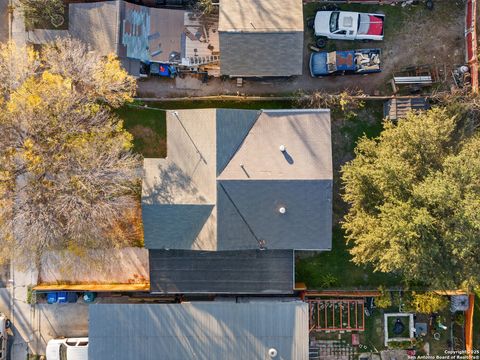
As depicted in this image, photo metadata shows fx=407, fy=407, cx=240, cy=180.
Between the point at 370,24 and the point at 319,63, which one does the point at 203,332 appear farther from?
the point at 370,24

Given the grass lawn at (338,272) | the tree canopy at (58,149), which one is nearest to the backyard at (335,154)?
the grass lawn at (338,272)

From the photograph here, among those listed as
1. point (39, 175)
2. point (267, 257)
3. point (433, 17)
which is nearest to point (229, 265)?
point (267, 257)

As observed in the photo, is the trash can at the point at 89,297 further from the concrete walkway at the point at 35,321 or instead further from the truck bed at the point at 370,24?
the truck bed at the point at 370,24

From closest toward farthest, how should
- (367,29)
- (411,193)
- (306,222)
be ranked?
(411,193) → (306,222) → (367,29)

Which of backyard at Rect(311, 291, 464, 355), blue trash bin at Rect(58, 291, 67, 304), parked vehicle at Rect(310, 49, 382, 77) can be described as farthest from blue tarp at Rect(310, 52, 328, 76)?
blue trash bin at Rect(58, 291, 67, 304)

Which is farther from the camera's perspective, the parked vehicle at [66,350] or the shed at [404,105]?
the parked vehicle at [66,350]

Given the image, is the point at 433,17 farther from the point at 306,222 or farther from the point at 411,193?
the point at 306,222
